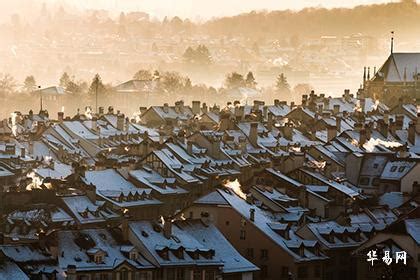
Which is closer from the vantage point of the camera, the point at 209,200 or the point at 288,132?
the point at 209,200

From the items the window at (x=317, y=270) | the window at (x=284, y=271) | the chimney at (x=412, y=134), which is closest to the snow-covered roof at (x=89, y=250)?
the window at (x=284, y=271)

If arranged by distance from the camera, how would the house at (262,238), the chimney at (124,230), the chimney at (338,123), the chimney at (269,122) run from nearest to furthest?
the chimney at (124,230) → the house at (262,238) → the chimney at (269,122) → the chimney at (338,123)

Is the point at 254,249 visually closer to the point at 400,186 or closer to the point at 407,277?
the point at 407,277

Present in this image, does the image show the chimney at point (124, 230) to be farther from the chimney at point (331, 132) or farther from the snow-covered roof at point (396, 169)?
the chimney at point (331, 132)

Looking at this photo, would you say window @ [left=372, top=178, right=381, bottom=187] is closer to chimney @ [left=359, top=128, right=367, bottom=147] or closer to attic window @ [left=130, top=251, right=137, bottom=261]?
chimney @ [left=359, top=128, right=367, bottom=147]

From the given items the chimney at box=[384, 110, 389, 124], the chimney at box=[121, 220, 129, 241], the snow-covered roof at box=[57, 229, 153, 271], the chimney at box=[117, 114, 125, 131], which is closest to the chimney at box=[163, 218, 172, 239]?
the chimney at box=[121, 220, 129, 241]

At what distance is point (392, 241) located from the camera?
10031 cm

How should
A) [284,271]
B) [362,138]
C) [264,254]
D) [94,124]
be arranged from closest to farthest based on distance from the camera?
1. [284,271]
2. [264,254]
3. [362,138]
4. [94,124]

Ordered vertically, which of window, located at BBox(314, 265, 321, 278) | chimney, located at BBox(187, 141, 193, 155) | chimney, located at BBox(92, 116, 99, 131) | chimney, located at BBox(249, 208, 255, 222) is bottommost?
window, located at BBox(314, 265, 321, 278)

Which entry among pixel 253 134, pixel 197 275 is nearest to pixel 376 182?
pixel 253 134

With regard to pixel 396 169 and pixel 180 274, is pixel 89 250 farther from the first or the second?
pixel 396 169

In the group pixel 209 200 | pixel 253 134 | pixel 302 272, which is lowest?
pixel 302 272

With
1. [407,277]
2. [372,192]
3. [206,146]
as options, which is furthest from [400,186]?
[407,277]

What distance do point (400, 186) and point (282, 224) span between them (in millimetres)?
26767
